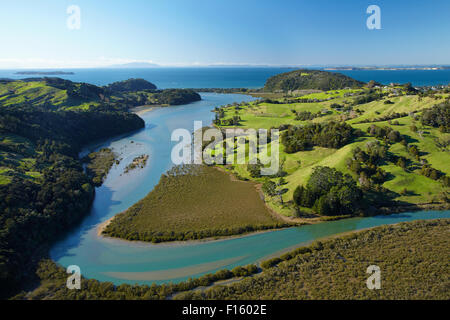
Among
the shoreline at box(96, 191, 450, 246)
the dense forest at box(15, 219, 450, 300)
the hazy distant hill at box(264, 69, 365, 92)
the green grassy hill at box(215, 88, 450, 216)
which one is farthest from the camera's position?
the hazy distant hill at box(264, 69, 365, 92)

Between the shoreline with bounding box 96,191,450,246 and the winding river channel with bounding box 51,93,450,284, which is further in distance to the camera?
the shoreline with bounding box 96,191,450,246

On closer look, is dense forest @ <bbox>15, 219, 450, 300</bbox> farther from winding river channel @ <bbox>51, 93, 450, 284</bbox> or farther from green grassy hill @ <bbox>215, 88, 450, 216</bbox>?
green grassy hill @ <bbox>215, 88, 450, 216</bbox>

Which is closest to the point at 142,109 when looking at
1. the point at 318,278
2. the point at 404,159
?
the point at 404,159

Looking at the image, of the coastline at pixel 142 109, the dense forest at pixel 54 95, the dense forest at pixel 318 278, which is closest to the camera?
the dense forest at pixel 318 278

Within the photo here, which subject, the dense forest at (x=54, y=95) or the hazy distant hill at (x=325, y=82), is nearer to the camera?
the dense forest at (x=54, y=95)

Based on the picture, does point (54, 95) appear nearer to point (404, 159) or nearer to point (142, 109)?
point (142, 109)

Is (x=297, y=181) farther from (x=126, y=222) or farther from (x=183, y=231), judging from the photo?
(x=126, y=222)

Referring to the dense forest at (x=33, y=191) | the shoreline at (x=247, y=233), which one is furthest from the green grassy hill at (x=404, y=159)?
the dense forest at (x=33, y=191)

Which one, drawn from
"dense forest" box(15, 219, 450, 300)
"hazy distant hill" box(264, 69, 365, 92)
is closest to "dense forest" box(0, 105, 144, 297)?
"dense forest" box(15, 219, 450, 300)

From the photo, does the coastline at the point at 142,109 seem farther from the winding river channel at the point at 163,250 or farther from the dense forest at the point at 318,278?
the dense forest at the point at 318,278
